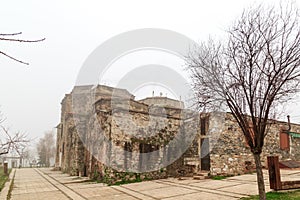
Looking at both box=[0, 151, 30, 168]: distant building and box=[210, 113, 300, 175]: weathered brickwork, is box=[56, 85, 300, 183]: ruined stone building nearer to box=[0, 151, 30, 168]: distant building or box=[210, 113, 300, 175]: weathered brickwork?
box=[210, 113, 300, 175]: weathered brickwork

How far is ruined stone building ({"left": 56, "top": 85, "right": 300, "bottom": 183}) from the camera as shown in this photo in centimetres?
1491

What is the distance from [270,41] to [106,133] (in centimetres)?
1086

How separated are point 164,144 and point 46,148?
151ft

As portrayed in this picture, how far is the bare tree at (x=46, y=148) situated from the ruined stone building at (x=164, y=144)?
3194 centimetres

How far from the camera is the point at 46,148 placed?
55781 mm

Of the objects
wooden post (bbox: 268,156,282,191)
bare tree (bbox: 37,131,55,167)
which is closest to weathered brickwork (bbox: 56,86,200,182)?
wooden post (bbox: 268,156,282,191)

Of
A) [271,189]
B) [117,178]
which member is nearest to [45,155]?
[117,178]

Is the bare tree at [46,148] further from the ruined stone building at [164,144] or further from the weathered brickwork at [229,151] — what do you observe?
the weathered brickwork at [229,151]

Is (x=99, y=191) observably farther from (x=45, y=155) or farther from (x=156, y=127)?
(x=45, y=155)

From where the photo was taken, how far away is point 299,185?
935 centimetres

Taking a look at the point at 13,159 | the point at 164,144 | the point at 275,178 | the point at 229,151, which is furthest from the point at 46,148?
the point at 275,178

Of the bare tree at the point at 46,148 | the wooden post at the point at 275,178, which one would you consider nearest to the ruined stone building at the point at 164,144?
the wooden post at the point at 275,178

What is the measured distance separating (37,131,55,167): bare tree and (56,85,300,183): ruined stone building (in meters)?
31.9

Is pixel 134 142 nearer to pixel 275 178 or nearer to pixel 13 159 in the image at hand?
pixel 275 178
